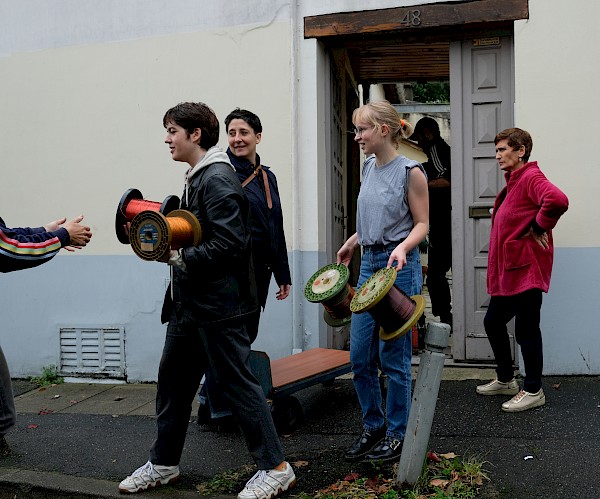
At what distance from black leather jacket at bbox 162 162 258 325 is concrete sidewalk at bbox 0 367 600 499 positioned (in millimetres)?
987

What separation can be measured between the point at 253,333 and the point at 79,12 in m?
3.89

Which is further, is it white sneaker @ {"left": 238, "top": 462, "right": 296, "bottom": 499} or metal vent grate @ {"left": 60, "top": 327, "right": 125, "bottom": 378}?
metal vent grate @ {"left": 60, "top": 327, "right": 125, "bottom": 378}

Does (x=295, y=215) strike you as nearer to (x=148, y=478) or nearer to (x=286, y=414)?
(x=286, y=414)

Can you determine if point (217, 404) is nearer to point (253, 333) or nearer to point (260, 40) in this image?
point (253, 333)

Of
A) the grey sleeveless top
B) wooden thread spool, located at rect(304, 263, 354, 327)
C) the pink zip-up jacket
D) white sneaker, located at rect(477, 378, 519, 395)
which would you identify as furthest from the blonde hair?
white sneaker, located at rect(477, 378, 519, 395)

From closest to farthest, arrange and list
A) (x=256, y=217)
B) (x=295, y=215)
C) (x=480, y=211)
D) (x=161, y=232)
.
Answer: (x=161, y=232) → (x=256, y=217) → (x=480, y=211) → (x=295, y=215)

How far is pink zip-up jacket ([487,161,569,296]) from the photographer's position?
5.41m

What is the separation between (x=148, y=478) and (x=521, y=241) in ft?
9.42

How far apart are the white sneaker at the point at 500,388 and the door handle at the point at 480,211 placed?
1468mm

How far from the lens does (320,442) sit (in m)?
5.02

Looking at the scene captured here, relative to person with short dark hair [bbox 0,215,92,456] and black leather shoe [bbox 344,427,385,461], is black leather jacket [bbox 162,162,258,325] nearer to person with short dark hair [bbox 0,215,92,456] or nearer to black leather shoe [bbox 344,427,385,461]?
person with short dark hair [bbox 0,215,92,456]

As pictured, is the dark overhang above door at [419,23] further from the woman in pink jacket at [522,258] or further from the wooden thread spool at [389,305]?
the wooden thread spool at [389,305]

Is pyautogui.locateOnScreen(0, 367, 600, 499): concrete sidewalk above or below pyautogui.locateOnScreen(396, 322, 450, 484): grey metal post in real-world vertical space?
below

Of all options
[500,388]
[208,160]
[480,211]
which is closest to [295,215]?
[480,211]
